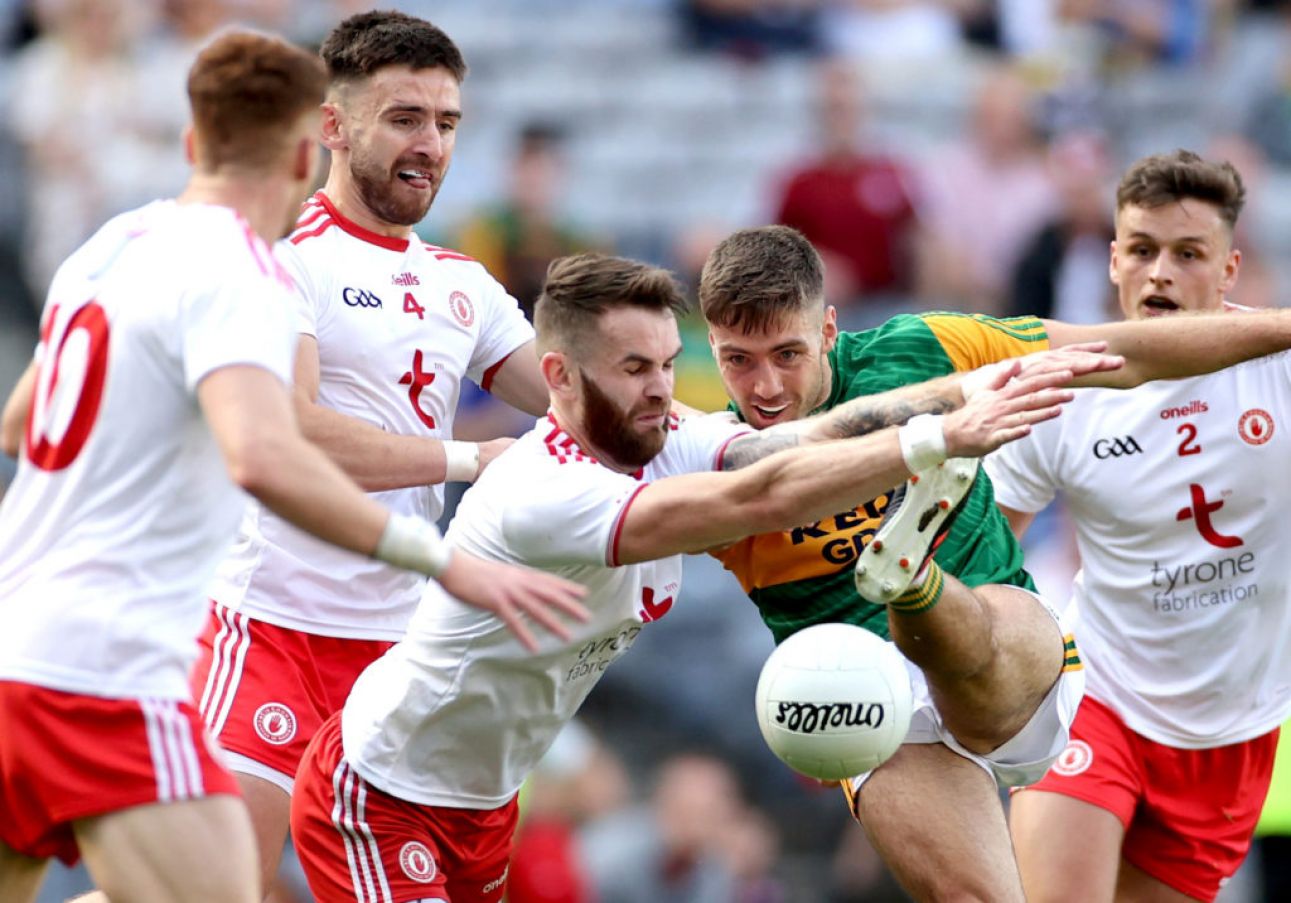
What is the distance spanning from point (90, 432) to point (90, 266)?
0.43 metres

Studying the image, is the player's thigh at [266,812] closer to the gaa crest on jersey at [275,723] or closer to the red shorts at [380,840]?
the gaa crest on jersey at [275,723]

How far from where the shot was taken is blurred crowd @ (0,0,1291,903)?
10.9 metres

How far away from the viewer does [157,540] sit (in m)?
4.54

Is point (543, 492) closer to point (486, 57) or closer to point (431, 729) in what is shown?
point (431, 729)

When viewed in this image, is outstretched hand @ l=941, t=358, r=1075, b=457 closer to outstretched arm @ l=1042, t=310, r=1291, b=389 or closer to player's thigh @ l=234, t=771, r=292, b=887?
outstretched arm @ l=1042, t=310, r=1291, b=389

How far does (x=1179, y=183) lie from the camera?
7.26 metres

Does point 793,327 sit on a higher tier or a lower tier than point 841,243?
lower

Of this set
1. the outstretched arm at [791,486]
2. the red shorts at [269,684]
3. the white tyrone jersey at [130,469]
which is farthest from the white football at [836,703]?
the white tyrone jersey at [130,469]

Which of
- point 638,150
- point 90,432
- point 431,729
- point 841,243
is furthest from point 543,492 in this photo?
point 638,150

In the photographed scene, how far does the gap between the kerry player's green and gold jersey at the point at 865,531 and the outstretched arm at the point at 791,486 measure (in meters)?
0.94

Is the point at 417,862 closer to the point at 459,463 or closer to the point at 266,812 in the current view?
the point at 266,812

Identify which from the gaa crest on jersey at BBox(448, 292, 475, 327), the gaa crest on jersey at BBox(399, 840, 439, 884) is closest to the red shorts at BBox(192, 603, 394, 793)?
the gaa crest on jersey at BBox(399, 840, 439, 884)

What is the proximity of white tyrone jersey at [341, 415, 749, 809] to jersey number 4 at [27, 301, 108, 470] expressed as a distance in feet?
3.91

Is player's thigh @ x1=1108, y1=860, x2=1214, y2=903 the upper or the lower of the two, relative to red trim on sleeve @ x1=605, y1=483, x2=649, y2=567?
lower
